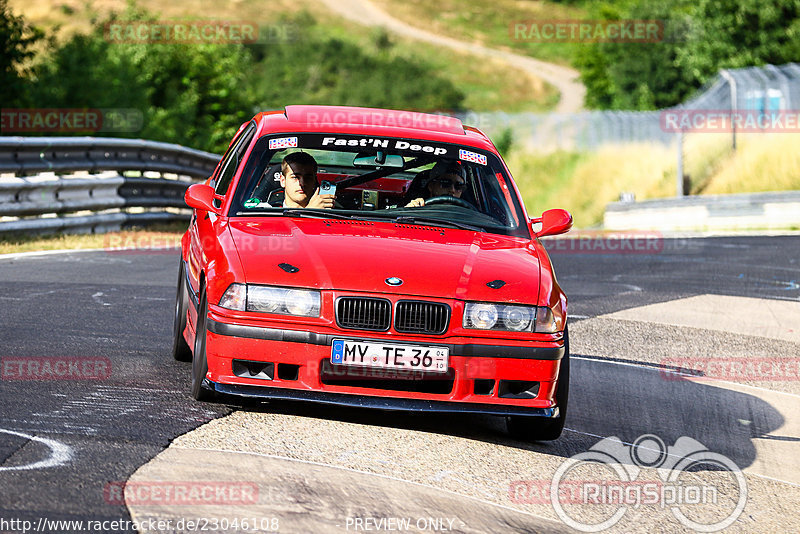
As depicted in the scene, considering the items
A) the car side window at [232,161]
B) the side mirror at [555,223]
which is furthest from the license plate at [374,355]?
the car side window at [232,161]

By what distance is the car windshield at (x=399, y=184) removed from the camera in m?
6.76

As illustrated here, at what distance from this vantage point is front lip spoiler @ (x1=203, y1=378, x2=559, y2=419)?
219 inches

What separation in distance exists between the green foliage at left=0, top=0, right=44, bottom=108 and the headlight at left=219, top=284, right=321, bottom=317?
760 inches

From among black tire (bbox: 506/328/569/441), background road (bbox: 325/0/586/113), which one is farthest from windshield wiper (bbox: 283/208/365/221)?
background road (bbox: 325/0/586/113)

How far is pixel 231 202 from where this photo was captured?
21.9 feet

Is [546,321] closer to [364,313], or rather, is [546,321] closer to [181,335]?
[364,313]

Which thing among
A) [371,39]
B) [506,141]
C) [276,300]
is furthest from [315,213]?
[371,39]

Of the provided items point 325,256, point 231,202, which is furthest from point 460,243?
point 231,202

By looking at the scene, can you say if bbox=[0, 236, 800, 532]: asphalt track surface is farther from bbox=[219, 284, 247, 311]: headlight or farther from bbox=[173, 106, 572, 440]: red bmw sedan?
bbox=[219, 284, 247, 311]: headlight

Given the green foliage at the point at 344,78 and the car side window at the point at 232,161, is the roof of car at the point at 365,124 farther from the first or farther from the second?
the green foliage at the point at 344,78

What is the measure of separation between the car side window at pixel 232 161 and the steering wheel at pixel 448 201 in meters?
1.15

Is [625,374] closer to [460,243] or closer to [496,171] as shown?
[496,171]

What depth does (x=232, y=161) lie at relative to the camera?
7.57 m

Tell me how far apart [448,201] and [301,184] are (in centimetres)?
86
